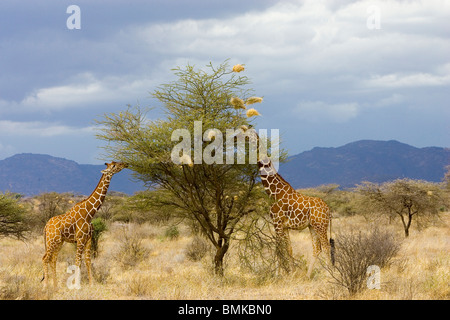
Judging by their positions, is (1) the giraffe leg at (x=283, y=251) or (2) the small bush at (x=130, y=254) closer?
(1) the giraffe leg at (x=283, y=251)

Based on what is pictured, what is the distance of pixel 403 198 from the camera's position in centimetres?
2570

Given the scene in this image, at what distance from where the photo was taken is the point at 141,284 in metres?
10.8

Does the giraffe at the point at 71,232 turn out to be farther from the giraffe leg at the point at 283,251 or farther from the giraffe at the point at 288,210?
the giraffe leg at the point at 283,251

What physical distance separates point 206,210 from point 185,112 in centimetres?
230

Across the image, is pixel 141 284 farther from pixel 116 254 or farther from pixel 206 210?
pixel 116 254

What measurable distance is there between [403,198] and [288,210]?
15.3m

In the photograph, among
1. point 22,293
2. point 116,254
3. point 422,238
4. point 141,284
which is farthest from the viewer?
point 422,238

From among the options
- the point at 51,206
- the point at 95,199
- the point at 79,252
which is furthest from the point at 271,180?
the point at 51,206

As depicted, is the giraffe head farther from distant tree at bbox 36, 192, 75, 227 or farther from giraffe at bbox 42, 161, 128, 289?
distant tree at bbox 36, 192, 75, 227

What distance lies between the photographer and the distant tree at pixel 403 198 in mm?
25453

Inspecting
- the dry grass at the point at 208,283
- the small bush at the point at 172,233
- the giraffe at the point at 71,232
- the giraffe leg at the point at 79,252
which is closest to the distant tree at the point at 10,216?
the dry grass at the point at 208,283

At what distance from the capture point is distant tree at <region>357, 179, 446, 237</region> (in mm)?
25453
